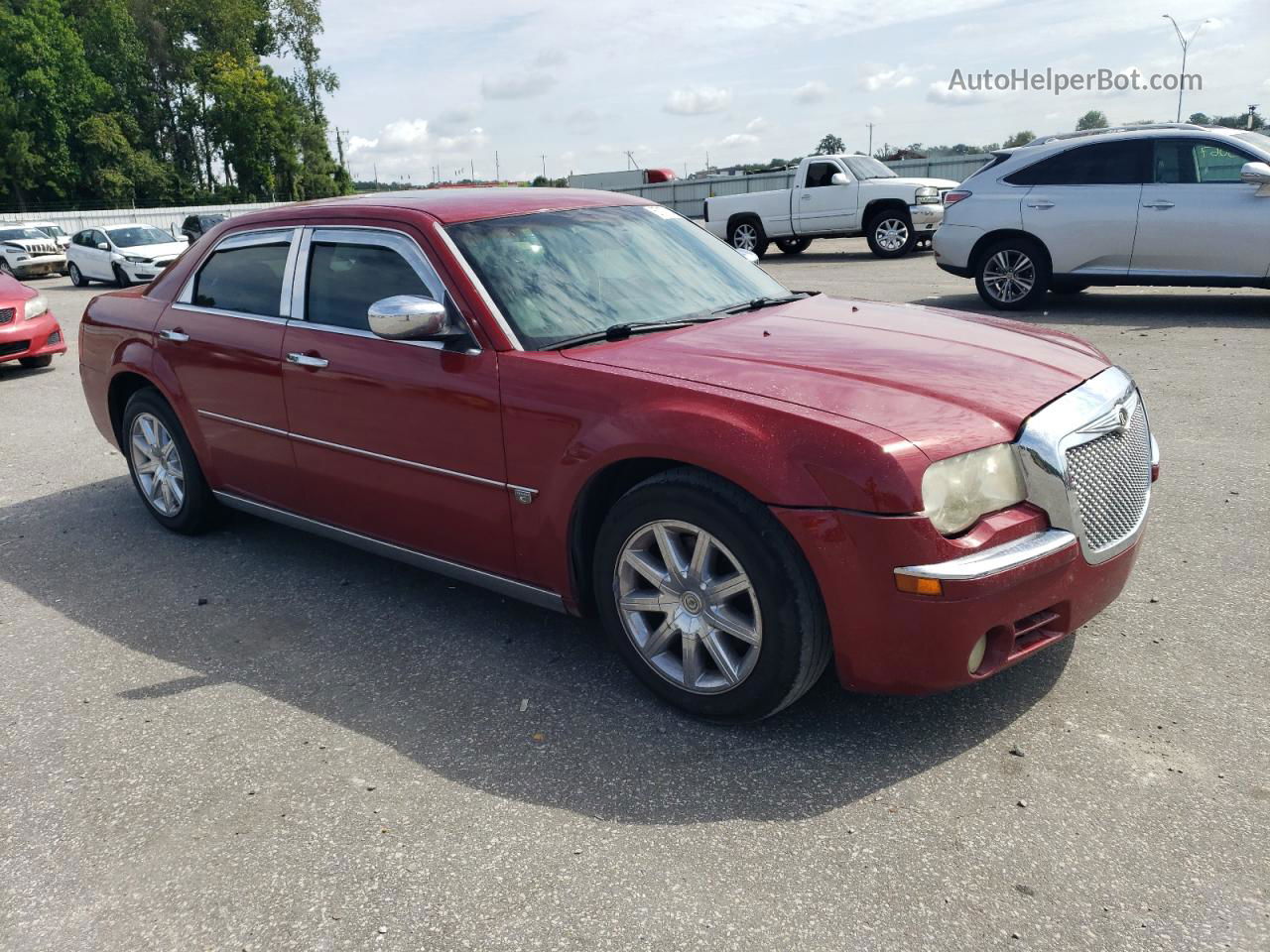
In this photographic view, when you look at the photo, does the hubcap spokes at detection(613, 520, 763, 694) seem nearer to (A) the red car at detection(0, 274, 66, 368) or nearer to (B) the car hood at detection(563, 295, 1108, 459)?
(B) the car hood at detection(563, 295, 1108, 459)

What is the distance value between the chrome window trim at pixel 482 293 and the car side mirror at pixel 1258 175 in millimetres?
8965

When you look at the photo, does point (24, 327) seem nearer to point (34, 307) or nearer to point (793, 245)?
point (34, 307)

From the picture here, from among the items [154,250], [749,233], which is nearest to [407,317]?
[749,233]

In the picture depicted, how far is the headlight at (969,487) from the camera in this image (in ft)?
9.43

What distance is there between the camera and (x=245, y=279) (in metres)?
4.88

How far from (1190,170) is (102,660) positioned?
410 inches

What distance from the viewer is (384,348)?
4.04 metres

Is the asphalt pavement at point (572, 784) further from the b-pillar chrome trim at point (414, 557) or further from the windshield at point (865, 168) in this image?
the windshield at point (865, 168)

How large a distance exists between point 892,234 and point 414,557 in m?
17.5

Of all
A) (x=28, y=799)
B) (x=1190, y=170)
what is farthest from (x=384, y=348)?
(x=1190, y=170)

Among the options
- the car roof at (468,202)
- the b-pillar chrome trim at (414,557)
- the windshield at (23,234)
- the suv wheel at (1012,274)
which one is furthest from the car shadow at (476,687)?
the windshield at (23,234)

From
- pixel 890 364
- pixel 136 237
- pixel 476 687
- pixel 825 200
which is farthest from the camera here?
pixel 136 237

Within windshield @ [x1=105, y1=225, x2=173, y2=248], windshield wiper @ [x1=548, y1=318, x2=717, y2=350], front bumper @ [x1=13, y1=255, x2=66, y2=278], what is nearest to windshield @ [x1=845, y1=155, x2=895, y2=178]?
windshield @ [x1=105, y1=225, x2=173, y2=248]

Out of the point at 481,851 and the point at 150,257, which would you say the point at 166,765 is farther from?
the point at 150,257
